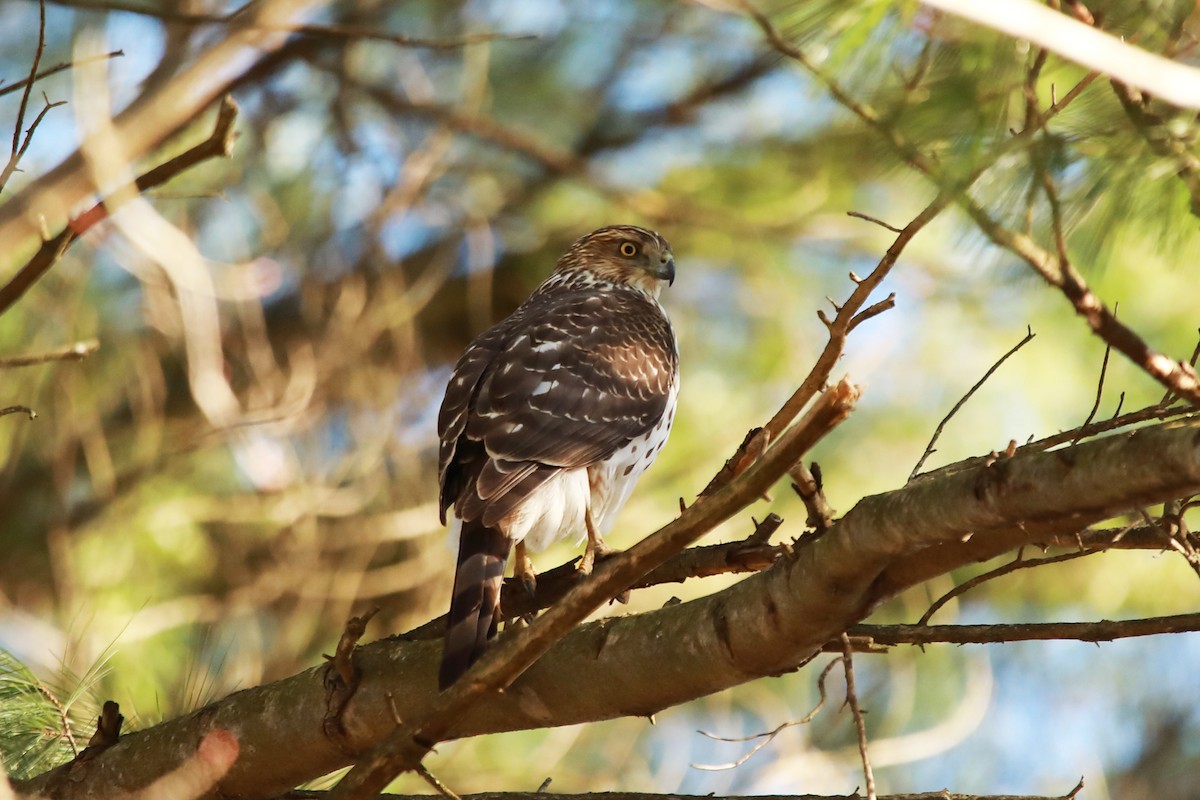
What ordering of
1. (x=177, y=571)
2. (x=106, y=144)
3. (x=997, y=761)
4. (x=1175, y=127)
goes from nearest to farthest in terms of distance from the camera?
(x=1175, y=127) → (x=106, y=144) → (x=177, y=571) → (x=997, y=761)

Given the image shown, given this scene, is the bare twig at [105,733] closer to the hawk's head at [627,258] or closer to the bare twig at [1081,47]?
the bare twig at [1081,47]

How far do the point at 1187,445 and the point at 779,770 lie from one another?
18.1ft

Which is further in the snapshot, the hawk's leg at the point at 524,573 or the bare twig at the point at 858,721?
the hawk's leg at the point at 524,573

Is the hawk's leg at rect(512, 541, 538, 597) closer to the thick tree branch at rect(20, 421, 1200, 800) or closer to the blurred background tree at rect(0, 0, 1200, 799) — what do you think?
the thick tree branch at rect(20, 421, 1200, 800)

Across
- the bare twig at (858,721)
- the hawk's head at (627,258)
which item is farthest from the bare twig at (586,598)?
the hawk's head at (627,258)

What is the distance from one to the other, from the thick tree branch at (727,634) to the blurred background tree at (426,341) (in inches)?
120

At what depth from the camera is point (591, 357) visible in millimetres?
5129

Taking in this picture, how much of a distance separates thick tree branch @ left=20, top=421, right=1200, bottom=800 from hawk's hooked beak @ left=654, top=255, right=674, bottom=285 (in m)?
2.79

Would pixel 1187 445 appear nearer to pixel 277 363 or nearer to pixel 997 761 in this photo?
pixel 277 363

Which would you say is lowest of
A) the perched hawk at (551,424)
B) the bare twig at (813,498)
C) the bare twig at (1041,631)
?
the bare twig at (1041,631)

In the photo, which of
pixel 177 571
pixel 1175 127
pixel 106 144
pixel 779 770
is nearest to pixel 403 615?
pixel 177 571

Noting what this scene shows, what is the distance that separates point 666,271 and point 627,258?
11.7 inches

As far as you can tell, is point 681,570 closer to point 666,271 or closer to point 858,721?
point 858,721

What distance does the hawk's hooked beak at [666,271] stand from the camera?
236 inches
